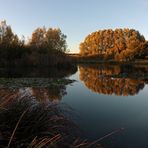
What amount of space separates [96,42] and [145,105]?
58.1 meters

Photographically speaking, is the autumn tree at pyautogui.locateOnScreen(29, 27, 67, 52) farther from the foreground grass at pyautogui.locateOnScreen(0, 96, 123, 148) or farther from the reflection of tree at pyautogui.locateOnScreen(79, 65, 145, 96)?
the foreground grass at pyautogui.locateOnScreen(0, 96, 123, 148)

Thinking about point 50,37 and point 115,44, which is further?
point 115,44

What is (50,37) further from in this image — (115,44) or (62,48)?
(115,44)

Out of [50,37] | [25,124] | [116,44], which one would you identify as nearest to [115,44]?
[116,44]

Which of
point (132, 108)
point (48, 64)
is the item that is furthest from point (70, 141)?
point (48, 64)

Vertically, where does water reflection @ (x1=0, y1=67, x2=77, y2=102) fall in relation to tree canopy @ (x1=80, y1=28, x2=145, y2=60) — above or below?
below

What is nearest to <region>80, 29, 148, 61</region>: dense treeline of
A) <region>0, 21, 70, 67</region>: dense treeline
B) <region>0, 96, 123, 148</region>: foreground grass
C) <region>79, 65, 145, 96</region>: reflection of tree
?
<region>0, 21, 70, 67</region>: dense treeline

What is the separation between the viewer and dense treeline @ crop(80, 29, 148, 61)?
51.3 meters

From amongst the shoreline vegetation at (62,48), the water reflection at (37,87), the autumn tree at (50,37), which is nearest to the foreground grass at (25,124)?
the water reflection at (37,87)

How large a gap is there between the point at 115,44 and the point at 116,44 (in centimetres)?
145

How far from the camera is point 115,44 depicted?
59688mm

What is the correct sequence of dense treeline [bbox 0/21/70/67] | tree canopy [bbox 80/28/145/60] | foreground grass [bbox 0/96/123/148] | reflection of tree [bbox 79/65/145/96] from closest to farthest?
foreground grass [bbox 0/96/123/148] < reflection of tree [bbox 79/65/145/96] < dense treeline [bbox 0/21/70/67] < tree canopy [bbox 80/28/145/60]

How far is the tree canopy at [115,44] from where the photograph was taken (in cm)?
5129

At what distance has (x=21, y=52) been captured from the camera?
32.2 m
